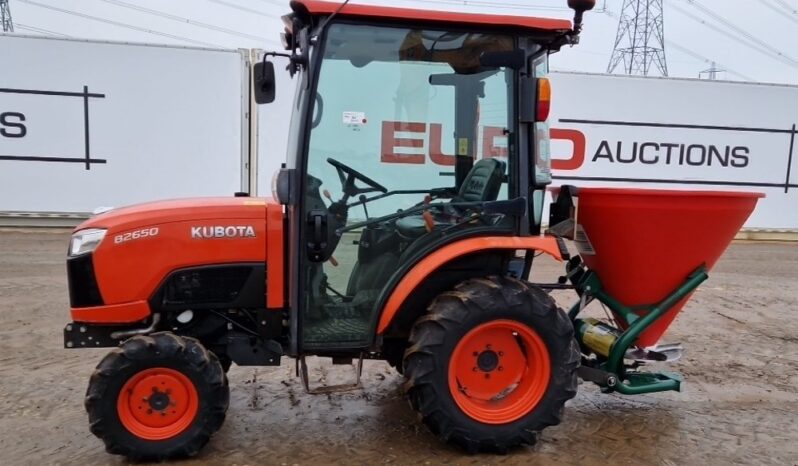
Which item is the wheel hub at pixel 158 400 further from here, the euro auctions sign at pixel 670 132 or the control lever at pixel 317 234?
the euro auctions sign at pixel 670 132

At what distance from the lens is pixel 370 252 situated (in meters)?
3.22

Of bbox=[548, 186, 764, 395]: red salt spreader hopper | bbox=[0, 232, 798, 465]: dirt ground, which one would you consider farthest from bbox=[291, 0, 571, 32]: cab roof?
bbox=[0, 232, 798, 465]: dirt ground

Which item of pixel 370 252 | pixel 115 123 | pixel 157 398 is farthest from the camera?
pixel 115 123

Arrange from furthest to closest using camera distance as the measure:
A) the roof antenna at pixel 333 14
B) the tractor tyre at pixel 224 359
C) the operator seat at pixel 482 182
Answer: the tractor tyre at pixel 224 359, the operator seat at pixel 482 182, the roof antenna at pixel 333 14

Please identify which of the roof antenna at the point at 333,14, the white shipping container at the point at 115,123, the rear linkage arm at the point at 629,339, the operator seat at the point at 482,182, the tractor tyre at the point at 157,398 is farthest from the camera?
the white shipping container at the point at 115,123

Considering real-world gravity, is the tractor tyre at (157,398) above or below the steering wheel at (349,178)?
below

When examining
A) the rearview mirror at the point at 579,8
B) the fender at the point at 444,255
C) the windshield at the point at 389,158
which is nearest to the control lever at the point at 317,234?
the windshield at the point at 389,158

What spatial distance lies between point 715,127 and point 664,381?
8682 mm

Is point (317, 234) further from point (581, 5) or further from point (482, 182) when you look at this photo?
point (581, 5)

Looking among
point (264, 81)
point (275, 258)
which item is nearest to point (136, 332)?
point (275, 258)

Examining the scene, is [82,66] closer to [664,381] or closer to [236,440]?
[236,440]

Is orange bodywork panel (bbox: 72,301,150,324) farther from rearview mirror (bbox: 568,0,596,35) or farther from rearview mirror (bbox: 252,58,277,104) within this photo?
rearview mirror (bbox: 568,0,596,35)

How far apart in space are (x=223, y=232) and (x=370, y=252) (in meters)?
0.75

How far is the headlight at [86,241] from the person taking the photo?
3.08 metres
